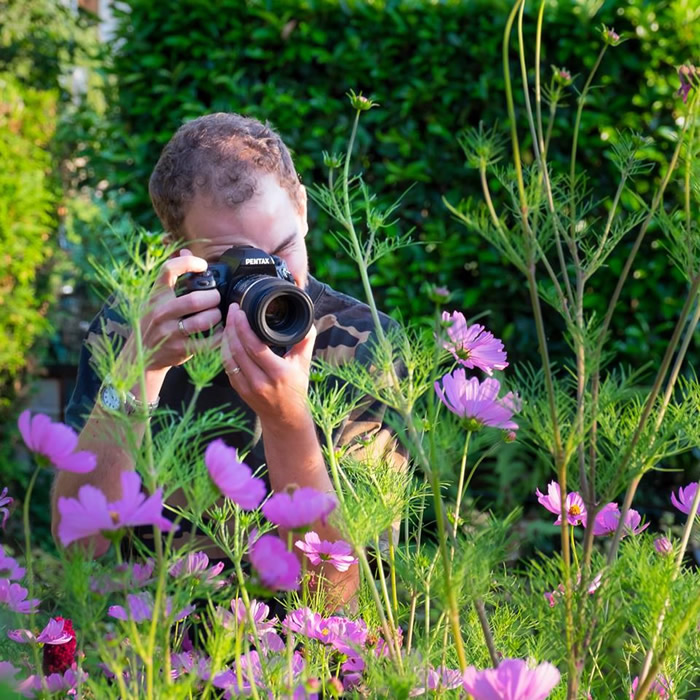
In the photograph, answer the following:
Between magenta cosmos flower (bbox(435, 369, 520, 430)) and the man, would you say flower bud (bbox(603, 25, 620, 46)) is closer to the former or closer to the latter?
magenta cosmos flower (bbox(435, 369, 520, 430))

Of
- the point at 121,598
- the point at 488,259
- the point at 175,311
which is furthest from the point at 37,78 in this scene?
the point at 121,598

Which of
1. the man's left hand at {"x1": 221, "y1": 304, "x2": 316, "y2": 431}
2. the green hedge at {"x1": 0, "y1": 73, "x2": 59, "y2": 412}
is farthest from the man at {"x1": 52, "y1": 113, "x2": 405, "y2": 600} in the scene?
the green hedge at {"x1": 0, "y1": 73, "x2": 59, "y2": 412}

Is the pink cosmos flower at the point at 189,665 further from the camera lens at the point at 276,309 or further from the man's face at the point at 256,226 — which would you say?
the man's face at the point at 256,226

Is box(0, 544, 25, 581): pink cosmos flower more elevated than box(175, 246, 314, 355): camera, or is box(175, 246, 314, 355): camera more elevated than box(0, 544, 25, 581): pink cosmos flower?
box(0, 544, 25, 581): pink cosmos flower

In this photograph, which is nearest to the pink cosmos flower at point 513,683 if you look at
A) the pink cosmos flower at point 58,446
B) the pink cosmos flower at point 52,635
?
the pink cosmos flower at point 58,446

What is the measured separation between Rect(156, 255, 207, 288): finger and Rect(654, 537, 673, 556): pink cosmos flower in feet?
2.10

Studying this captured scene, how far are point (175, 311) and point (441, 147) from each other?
2118 millimetres

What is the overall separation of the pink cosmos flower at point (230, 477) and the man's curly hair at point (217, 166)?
1.05 metres

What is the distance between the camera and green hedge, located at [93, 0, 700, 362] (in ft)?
9.73

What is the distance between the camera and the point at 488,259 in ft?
9.77

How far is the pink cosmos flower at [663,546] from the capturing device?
2.14ft

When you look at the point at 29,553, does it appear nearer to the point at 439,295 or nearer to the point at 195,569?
the point at 195,569

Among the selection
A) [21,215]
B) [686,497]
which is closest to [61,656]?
→ [686,497]

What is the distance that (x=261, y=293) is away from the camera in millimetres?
1122
